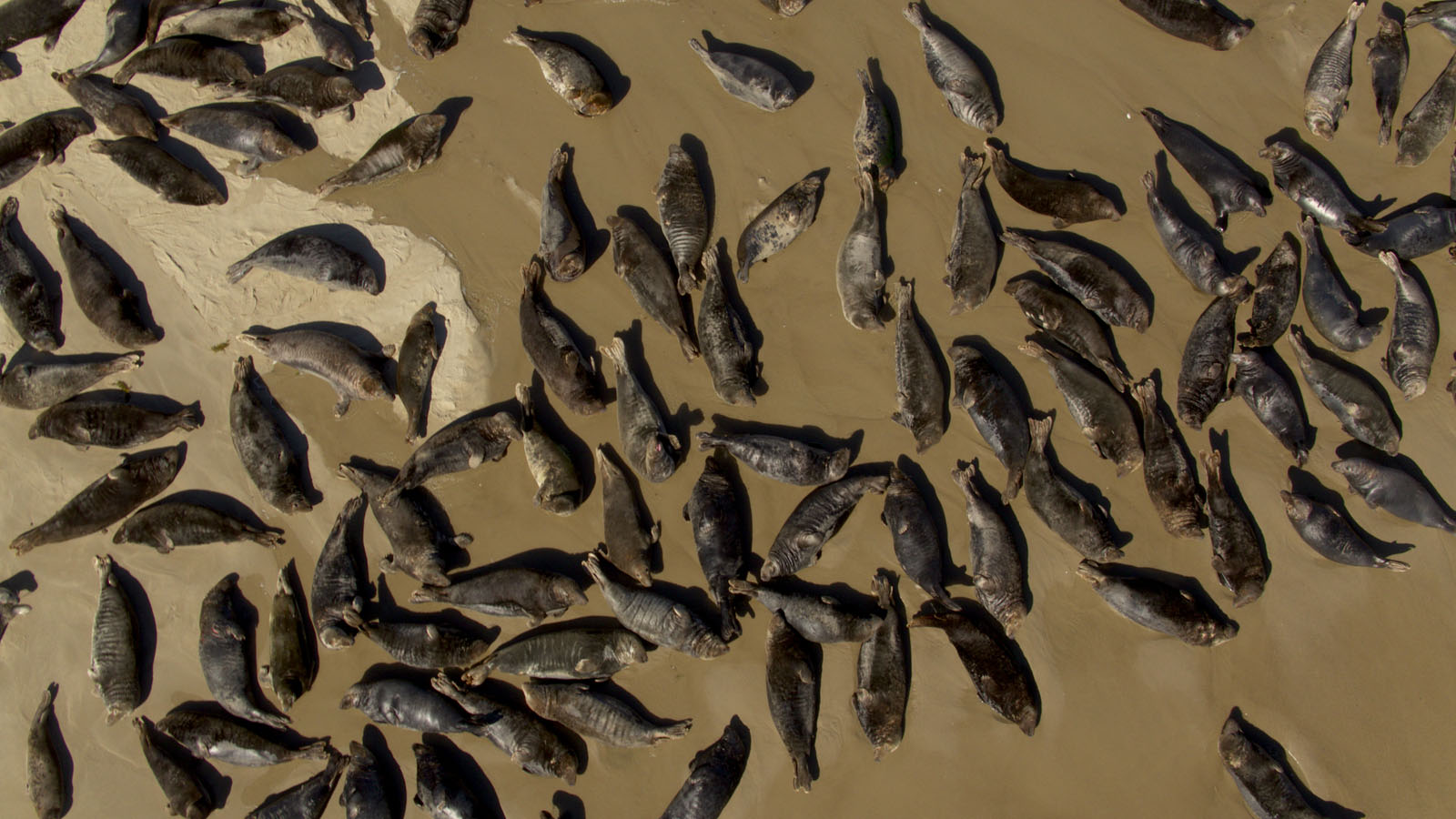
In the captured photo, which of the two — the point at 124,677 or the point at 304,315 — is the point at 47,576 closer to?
the point at 124,677

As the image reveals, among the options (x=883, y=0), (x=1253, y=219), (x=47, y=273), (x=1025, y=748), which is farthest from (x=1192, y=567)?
(x=47, y=273)

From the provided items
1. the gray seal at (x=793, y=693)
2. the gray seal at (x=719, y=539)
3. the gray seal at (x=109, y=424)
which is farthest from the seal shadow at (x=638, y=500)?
the gray seal at (x=109, y=424)

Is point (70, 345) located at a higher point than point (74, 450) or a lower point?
higher

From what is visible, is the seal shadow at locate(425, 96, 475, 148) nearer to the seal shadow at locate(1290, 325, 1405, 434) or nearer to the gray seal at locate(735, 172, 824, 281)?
the gray seal at locate(735, 172, 824, 281)

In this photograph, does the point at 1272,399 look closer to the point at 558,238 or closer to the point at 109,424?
the point at 558,238

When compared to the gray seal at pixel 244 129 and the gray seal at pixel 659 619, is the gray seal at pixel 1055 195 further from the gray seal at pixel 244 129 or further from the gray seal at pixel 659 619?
the gray seal at pixel 244 129

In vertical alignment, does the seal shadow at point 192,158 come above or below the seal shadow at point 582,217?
below
